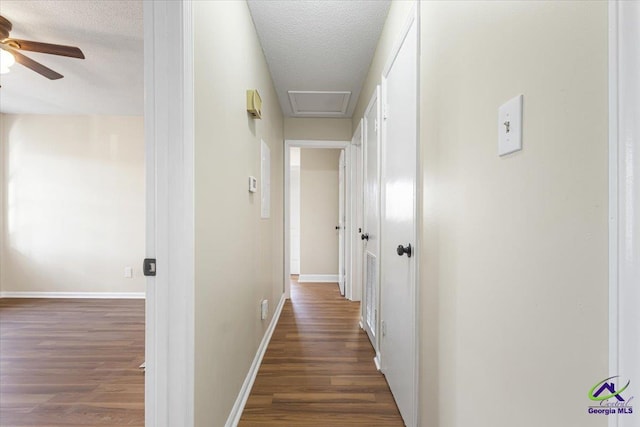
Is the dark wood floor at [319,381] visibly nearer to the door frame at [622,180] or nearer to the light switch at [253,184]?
the light switch at [253,184]

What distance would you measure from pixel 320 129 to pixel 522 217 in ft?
11.2

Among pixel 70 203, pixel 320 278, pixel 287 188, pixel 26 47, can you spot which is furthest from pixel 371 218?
pixel 70 203

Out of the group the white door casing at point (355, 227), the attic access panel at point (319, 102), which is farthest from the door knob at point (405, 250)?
the attic access panel at point (319, 102)

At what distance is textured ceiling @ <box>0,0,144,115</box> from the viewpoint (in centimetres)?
188

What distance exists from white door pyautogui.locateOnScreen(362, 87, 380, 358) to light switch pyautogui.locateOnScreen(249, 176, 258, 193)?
0.91 m

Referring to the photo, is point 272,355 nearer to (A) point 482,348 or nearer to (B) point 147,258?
(B) point 147,258

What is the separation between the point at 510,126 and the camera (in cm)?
66

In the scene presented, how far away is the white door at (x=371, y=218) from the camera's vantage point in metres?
2.22

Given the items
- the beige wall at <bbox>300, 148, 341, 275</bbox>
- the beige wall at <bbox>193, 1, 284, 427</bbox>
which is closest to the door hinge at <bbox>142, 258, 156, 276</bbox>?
the beige wall at <bbox>193, 1, 284, 427</bbox>

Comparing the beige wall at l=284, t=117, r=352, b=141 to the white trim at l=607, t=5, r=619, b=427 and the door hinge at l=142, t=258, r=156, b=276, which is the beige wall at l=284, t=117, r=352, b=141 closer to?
the door hinge at l=142, t=258, r=156, b=276

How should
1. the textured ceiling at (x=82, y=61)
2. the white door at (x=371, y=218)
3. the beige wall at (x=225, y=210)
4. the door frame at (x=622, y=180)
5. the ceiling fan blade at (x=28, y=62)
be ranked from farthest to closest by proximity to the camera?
the white door at (x=371, y=218) < the ceiling fan blade at (x=28, y=62) < the textured ceiling at (x=82, y=61) < the beige wall at (x=225, y=210) < the door frame at (x=622, y=180)

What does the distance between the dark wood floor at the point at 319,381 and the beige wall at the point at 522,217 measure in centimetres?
72

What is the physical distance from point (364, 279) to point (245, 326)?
4.62 feet

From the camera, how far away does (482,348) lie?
0.78 meters
